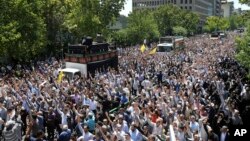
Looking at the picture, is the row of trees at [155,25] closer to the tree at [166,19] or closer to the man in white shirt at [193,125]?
the tree at [166,19]

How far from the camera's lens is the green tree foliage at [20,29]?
30320mm

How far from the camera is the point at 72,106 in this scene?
14758mm

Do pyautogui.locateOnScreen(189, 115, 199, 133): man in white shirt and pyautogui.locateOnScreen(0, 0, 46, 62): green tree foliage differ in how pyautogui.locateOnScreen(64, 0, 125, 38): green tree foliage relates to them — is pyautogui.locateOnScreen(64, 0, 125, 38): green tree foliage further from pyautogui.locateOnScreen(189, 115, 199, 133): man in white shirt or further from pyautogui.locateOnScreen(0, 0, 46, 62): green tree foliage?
pyautogui.locateOnScreen(189, 115, 199, 133): man in white shirt

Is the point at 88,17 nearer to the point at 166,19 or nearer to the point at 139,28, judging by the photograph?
the point at 139,28

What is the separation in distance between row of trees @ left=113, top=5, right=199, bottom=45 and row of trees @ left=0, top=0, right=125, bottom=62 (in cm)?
865

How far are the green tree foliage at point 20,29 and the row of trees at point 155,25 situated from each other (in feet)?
77.6

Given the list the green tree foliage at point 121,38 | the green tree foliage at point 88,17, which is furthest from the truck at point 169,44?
the green tree foliage at point 121,38

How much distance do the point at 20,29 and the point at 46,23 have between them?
9906 mm

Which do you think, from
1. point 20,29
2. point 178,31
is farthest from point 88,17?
point 178,31

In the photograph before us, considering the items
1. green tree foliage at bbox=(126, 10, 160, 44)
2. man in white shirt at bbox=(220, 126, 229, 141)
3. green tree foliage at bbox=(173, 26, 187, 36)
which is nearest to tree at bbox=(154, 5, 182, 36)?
green tree foliage at bbox=(173, 26, 187, 36)

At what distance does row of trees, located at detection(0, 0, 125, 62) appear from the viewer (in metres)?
32.1

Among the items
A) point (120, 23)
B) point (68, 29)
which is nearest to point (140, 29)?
point (68, 29)

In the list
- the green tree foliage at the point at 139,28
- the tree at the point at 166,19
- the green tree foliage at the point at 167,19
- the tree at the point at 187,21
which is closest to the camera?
the green tree foliage at the point at 139,28

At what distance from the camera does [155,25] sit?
75.9 metres
